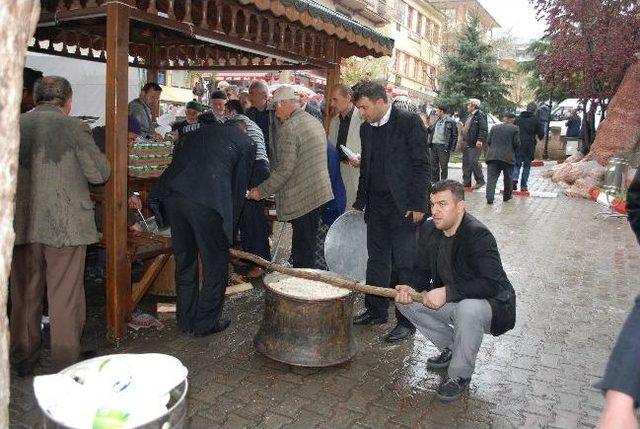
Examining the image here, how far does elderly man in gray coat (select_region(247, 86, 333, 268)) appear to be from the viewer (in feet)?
16.4

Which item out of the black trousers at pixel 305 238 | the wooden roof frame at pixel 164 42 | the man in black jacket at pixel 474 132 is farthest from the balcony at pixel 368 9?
the black trousers at pixel 305 238

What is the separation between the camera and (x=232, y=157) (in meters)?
4.38

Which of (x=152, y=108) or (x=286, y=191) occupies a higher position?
(x=152, y=108)

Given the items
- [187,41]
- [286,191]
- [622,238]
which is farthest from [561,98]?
[286,191]

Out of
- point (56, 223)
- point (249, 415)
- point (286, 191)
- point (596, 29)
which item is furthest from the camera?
point (596, 29)

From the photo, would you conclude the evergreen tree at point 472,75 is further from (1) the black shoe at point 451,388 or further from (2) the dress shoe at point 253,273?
(1) the black shoe at point 451,388

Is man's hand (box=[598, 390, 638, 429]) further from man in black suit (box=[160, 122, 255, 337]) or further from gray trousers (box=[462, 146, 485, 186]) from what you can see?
gray trousers (box=[462, 146, 485, 186])

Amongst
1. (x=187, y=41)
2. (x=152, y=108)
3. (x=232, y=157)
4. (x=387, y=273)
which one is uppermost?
(x=187, y=41)

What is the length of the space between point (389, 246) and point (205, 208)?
64.8 inches

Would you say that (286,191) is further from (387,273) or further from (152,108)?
(152,108)

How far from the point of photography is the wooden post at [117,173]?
4.03m

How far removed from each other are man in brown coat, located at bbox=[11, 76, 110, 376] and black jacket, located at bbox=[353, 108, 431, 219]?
226cm

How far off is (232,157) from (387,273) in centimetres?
171

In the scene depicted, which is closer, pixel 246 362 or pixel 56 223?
pixel 56 223
